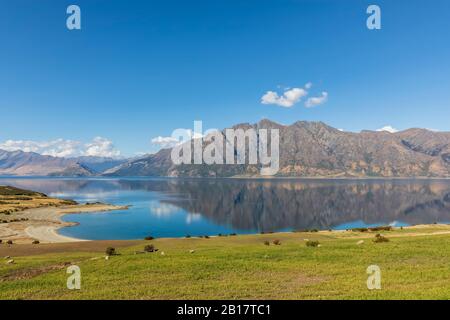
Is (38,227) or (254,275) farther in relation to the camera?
(38,227)

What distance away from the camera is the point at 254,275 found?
2491cm

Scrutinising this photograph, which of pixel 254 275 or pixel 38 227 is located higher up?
pixel 254 275

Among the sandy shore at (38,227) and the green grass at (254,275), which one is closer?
the green grass at (254,275)

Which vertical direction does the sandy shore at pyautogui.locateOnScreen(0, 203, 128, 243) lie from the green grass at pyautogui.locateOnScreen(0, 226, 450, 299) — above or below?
below

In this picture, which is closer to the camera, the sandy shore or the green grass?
the green grass

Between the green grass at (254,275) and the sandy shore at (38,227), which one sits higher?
the green grass at (254,275)

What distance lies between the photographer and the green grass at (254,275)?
64.5 ft

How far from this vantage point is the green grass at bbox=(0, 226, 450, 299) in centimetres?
1966
